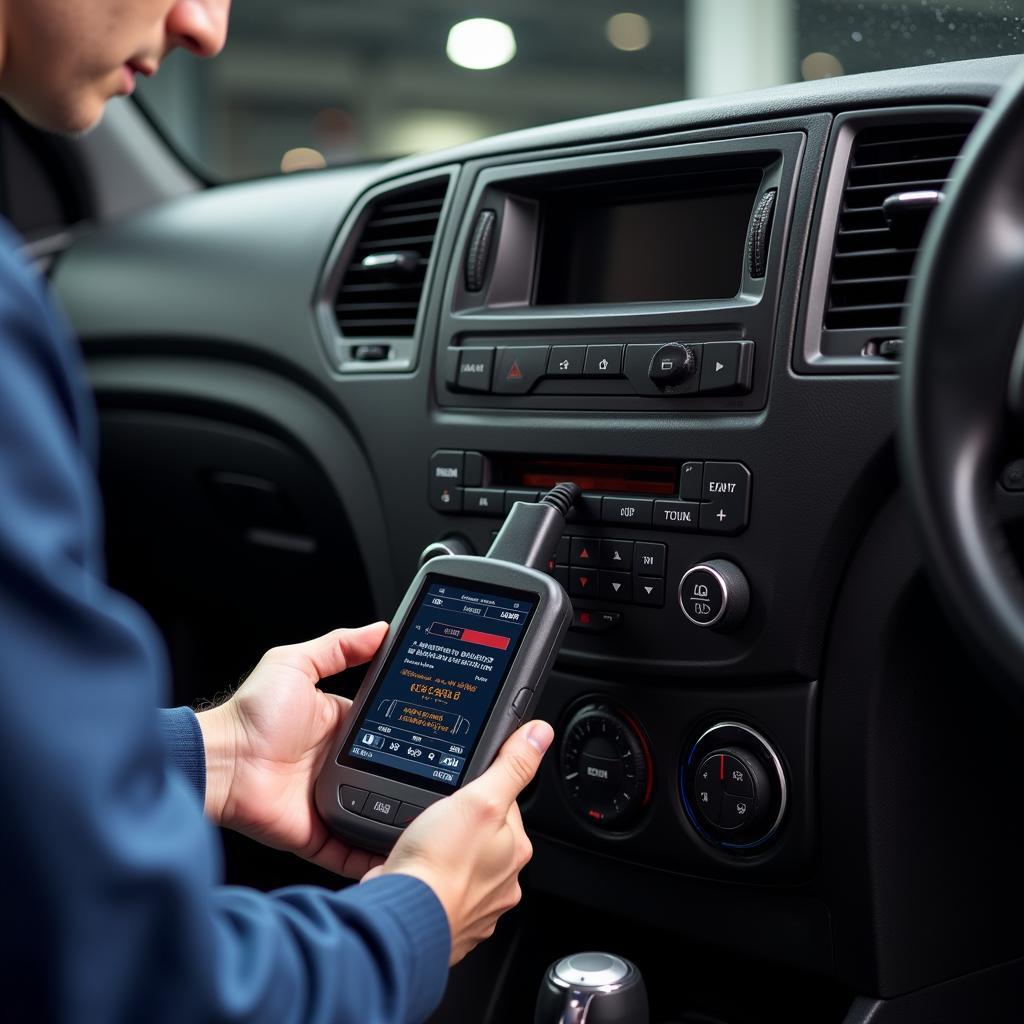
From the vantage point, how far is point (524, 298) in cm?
123

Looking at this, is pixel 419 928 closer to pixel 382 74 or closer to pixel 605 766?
pixel 605 766

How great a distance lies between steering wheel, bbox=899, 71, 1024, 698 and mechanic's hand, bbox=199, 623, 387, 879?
1.72ft

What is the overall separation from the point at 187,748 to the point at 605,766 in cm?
36

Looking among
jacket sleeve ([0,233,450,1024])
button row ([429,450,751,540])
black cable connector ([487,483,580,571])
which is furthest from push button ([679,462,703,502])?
jacket sleeve ([0,233,450,1024])

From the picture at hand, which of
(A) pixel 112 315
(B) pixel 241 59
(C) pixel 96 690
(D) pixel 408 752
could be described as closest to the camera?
(C) pixel 96 690

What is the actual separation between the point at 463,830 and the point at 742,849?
347 mm

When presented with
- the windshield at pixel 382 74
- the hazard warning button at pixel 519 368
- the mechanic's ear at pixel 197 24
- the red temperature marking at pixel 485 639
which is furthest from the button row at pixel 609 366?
the windshield at pixel 382 74

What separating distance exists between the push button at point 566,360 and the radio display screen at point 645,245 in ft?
0.23

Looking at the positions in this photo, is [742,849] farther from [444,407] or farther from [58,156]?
[58,156]

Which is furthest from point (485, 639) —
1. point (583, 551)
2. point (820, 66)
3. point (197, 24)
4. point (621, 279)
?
point (820, 66)

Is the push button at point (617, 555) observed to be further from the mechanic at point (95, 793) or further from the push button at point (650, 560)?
the mechanic at point (95, 793)

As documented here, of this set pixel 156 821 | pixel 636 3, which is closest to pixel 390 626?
pixel 156 821

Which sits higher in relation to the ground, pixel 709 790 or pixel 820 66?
pixel 820 66

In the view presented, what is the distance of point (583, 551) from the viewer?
1.08 metres
